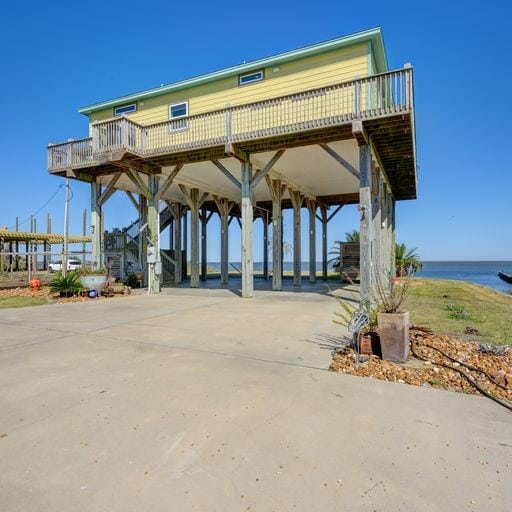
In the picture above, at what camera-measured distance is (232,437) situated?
2254 mm

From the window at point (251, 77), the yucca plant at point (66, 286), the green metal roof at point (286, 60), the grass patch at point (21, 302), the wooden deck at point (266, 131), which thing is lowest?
the grass patch at point (21, 302)

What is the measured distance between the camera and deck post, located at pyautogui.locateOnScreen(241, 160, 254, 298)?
33.5 feet

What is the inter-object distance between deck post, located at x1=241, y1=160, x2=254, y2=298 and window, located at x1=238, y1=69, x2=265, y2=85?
264cm

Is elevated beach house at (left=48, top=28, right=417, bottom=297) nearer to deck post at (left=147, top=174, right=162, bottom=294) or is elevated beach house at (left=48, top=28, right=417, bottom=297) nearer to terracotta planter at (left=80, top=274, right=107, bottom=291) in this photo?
deck post at (left=147, top=174, right=162, bottom=294)

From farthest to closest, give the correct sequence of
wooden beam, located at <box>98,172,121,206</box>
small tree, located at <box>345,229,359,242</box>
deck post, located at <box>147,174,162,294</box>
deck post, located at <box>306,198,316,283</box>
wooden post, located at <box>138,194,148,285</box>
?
small tree, located at <box>345,229,359,242</box>, deck post, located at <box>306,198,316,283</box>, wooden post, located at <box>138,194,148,285</box>, wooden beam, located at <box>98,172,121,206</box>, deck post, located at <box>147,174,162,294</box>

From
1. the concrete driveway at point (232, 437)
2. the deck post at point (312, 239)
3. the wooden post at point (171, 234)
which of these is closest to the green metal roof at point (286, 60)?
the wooden post at point (171, 234)

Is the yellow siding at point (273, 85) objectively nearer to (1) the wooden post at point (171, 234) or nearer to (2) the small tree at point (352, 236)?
(1) the wooden post at point (171, 234)

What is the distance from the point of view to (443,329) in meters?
5.64

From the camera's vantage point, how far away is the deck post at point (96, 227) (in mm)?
12633

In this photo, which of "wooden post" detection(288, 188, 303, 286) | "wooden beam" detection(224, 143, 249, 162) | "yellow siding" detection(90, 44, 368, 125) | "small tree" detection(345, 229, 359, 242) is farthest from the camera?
"small tree" detection(345, 229, 359, 242)

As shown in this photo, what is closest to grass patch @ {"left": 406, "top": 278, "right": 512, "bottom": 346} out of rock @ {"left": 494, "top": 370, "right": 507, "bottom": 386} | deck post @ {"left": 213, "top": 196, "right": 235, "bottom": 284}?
rock @ {"left": 494, "top": 370, "right": 507, "bottom": 386}

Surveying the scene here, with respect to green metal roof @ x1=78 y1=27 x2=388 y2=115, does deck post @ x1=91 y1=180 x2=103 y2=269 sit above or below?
below

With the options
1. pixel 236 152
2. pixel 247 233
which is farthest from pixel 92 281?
pixel 236 152

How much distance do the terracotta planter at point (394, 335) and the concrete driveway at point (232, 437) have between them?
706 millimetres
